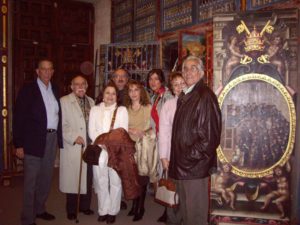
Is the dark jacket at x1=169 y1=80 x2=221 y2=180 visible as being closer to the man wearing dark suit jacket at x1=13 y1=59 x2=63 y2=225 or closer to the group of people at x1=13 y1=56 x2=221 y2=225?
the group of people at x1=13 y1=56 x2=221 y2=225

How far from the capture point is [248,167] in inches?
111

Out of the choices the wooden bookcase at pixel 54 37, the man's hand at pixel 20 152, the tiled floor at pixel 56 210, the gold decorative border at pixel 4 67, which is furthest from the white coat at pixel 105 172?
the wooden bookcase at pixel 54 37

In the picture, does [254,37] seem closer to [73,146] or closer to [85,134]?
[85,134]

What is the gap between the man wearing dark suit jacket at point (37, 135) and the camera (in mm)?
3121

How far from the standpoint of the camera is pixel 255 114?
2.79 metres

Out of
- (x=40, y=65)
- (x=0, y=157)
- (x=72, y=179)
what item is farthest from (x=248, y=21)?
(x=0, y=157)

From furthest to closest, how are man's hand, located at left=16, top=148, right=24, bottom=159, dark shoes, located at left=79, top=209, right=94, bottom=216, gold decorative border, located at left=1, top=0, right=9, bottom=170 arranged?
gold decorative border, located at left=1, top=0, right=9, bottom=170
dark shoes, located at left=79, top=209, right=94, bottom=216
man's hand, located at left=16, top=148, right=24, bottom=159

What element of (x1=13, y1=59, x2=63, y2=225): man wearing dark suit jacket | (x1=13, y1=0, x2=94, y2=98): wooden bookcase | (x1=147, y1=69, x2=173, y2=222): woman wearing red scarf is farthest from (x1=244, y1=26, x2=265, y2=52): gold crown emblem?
(x1=13, y1=0, x2=94, y2=98): wooden bookcase

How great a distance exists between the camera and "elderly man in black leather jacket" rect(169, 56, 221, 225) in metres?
2.30

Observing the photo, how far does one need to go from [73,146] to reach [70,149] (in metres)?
0.04

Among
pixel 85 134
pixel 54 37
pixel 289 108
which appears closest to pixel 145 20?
pixel 54 37

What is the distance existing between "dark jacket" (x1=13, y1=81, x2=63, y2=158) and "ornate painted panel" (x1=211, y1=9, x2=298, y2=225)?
5.45 feet

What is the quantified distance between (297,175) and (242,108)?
0.75 meters

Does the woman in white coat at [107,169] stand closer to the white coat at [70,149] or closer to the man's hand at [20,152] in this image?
the white coat at [70,149]
